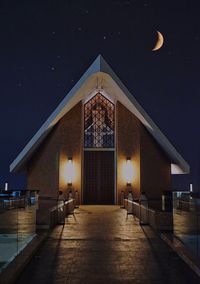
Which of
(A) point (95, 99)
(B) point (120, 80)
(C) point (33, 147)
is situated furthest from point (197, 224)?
(A) point (95, 99)

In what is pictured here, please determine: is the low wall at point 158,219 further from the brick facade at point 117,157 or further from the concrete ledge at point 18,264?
the brick facade at point 117,157

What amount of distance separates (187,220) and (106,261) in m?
1.85

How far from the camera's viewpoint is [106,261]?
18.8 ft

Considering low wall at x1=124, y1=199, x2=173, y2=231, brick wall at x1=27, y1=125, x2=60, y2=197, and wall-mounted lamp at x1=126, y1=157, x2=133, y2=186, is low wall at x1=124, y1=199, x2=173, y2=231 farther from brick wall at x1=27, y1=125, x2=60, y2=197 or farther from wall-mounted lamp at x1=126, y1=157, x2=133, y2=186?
brick wall at x1=27, y1=125, x2=60, y2=197

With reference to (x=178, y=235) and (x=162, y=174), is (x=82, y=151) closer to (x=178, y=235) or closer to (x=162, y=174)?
(x=162, y=174)

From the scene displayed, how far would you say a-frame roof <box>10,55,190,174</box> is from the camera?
1716 cm

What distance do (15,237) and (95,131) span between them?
15.4 metres

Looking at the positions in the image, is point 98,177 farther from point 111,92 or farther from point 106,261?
point 106,261

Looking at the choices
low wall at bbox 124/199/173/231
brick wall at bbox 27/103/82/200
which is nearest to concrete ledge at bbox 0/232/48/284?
low wall at bbox 124/199/173/231

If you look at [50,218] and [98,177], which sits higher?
[98,177]

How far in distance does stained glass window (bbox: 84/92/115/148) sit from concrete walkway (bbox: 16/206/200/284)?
1208 centimetres

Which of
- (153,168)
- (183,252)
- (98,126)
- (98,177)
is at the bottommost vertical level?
(183,252)

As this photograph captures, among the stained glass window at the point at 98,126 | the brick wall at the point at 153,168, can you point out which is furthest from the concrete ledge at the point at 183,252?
the stained glass window at the point at 98,126

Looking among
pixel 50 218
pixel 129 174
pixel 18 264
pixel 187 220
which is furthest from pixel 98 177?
pixel 18 264
